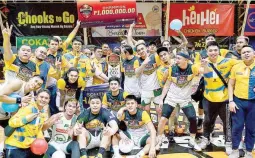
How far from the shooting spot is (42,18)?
13672mm

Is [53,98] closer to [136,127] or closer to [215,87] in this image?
[136,127]

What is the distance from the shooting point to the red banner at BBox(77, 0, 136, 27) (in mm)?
11516

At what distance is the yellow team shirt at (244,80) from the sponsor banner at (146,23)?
9691 millimetres

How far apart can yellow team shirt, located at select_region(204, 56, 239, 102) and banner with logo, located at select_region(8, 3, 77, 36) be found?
9.63 m

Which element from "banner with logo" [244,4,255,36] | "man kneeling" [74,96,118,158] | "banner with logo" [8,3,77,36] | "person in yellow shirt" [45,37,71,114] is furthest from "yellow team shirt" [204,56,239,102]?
"banner with logo" [244,4,255,36]

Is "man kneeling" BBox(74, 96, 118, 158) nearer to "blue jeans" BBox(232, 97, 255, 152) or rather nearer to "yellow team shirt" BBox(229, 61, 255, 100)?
"blue jeans" BBox(232, 97, 255, 152)

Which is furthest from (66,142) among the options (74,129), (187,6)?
(187,6)

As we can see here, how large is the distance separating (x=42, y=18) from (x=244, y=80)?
415 inches

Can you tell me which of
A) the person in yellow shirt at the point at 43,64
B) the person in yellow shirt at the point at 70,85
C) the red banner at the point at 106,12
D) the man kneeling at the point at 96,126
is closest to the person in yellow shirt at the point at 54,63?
the person in yellow shirt at the point at 43,64

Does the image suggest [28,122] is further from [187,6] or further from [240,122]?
[187,6]

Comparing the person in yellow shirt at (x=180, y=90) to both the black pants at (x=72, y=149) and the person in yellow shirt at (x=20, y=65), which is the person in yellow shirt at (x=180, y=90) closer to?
the black pants at (x=72, y=149)

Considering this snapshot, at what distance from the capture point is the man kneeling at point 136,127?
15.8ft

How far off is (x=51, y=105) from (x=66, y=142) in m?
1.71

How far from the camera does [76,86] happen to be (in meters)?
5.60
